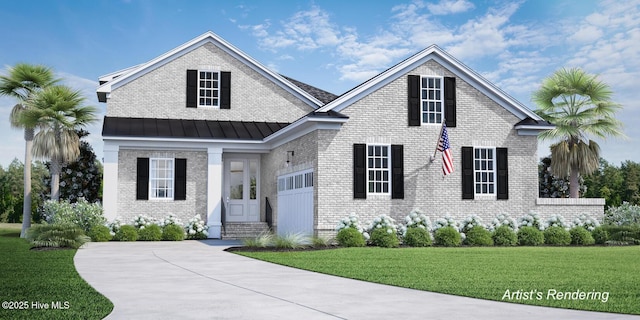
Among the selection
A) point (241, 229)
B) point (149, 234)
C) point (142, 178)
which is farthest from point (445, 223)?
point (142, 178)

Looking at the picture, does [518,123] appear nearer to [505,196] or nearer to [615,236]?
[505,196]

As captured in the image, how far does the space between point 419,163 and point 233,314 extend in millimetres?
15016

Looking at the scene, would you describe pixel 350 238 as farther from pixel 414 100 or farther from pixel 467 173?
pixel 414 100

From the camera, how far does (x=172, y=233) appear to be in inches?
954

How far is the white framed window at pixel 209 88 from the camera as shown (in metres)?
28.2

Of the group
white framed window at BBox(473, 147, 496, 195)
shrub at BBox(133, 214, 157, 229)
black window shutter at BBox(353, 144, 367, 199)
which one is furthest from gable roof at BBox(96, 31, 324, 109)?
white framed window at BBox(473, 147, 496, 195)

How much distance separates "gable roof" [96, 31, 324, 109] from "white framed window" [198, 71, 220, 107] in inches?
46.3

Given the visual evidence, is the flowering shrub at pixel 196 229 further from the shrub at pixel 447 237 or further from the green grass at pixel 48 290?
the shrub at pixel 447 237

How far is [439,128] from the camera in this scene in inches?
891

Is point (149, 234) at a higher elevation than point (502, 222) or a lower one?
lower

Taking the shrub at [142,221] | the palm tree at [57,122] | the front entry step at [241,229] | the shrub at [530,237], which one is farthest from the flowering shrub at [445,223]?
the palm tree at [57,122]

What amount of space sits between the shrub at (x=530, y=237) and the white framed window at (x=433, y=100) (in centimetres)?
459

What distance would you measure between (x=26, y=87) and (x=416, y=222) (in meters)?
19.3

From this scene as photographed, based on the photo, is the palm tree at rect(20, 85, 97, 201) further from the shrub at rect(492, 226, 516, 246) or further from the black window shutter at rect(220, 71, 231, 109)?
the shrub at rect(492, 226, 516, 246)
